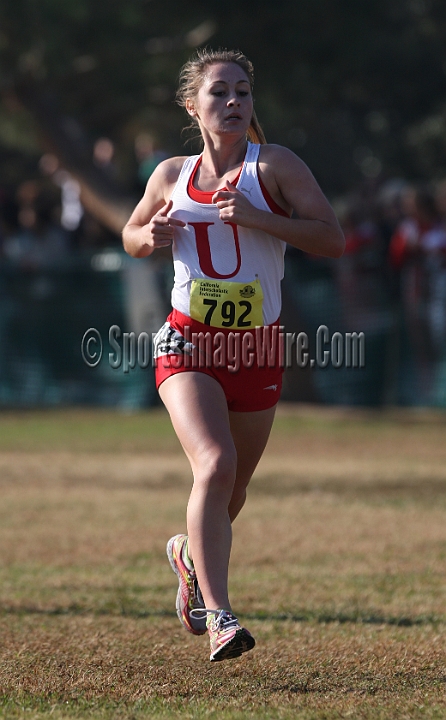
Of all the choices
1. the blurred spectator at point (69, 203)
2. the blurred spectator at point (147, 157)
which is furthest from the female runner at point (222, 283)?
the blurred spectator at point (69, 203)

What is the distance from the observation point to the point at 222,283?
4215 millimetres

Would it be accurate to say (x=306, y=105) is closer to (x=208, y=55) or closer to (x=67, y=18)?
(x=67, y=18)

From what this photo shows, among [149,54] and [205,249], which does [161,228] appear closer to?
[205,249]

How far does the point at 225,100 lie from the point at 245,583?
282 cm

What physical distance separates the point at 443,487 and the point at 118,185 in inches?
339

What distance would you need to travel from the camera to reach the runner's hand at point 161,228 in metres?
4.23

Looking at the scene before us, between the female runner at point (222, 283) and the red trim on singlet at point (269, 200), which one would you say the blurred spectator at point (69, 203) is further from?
the red trim on singlet at point (269, 200)

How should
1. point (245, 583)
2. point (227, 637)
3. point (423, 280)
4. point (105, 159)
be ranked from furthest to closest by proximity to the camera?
point (105, 159), point (423, 280), point (245, 583), point (227, 637)

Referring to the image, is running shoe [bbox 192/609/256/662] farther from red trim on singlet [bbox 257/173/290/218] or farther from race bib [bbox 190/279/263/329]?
red trim on singlet [bbox 257/173/290/218]

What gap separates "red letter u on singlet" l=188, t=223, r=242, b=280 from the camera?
13.9 ft

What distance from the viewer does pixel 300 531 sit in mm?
7660

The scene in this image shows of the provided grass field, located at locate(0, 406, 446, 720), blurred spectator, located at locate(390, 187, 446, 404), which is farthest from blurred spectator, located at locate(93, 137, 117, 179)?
grass field, located at locate(0, 406, 446, 720)

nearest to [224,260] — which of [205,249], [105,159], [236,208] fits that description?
[205,249]

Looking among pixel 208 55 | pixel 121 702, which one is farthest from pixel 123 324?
pixel 121 702
